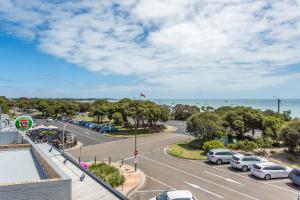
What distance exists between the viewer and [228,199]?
22391 millimetres

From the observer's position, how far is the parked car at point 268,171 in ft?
90.9

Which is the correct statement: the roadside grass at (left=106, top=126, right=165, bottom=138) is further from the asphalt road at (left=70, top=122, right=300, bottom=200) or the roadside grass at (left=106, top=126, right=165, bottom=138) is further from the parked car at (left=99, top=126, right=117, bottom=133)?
the asphalt road at (left=70, top=122, right=300, bottom=200)

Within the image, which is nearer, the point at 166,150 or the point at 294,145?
the point at 294,145

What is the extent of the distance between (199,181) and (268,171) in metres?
6.67

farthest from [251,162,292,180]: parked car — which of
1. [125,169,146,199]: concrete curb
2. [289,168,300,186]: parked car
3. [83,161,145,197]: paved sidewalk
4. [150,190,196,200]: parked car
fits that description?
[150,190,196,200]: parked car

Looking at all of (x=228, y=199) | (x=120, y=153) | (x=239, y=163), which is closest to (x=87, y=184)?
(x=228, y=199)

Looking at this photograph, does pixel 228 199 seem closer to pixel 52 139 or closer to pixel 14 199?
pixel 14 199

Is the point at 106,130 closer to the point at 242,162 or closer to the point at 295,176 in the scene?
the point at 242,162

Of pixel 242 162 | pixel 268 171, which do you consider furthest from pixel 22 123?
pixel 268 171

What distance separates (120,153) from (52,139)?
39.5ft

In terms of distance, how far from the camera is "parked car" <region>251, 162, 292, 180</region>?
27.7 metres

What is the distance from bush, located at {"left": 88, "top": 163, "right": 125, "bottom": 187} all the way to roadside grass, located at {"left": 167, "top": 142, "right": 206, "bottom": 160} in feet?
40.4

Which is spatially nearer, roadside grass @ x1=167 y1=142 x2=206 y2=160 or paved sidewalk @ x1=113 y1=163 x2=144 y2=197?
paved sidewalk @ x1=113 y1=163 x2=144 y2=197

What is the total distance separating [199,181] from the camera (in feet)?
88.5
